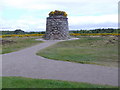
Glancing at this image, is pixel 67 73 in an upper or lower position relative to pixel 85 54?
lower

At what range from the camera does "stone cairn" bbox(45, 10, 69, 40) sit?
31938mm

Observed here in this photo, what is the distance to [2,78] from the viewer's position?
25.5 ft

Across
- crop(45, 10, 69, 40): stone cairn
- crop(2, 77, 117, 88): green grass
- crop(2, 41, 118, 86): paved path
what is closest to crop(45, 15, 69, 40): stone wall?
crop(45, 10, 69, 40): stone cairn

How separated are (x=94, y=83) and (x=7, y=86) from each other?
3.51 meters

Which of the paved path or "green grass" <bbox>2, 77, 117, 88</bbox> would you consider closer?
"green grass" <bbox>2, 77, 117, 88</bbox>

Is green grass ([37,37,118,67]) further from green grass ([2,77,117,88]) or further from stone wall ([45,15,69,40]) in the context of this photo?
stone wall ([45,15,69,40])

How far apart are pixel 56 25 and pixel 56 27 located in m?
0.38

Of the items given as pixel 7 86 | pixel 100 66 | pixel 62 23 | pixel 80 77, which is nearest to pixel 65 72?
pixel 80 77

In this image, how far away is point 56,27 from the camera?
32.0 m

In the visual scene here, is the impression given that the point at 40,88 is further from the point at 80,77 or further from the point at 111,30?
the point at 111,30

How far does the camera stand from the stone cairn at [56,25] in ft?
105

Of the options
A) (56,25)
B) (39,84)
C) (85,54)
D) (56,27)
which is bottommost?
(39,84)

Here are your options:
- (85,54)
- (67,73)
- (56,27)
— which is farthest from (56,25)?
(67,73)

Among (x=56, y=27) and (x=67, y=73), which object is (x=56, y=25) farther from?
(x=67, y=73)
